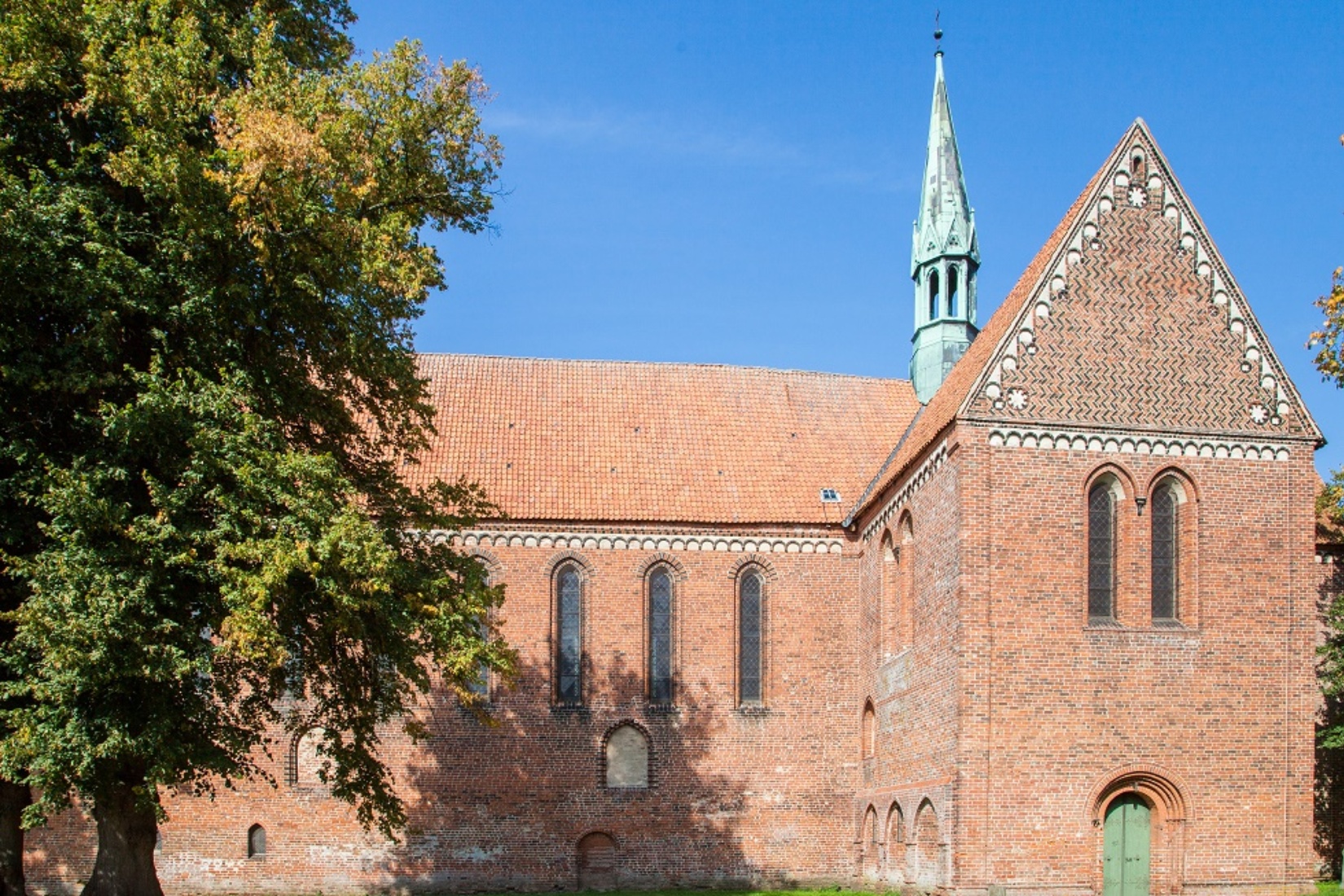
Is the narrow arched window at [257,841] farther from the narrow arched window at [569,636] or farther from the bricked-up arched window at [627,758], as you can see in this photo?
the bricked-up arched window at [627,758]

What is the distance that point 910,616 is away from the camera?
70.5ft

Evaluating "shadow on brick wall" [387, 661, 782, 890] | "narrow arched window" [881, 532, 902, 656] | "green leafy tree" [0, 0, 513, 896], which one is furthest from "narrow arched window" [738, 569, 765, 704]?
"green leafy tree" [0, 0, 513, 896]

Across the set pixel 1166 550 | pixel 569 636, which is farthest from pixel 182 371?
pixel 1166 550

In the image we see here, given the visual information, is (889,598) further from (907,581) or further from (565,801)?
(565,801)

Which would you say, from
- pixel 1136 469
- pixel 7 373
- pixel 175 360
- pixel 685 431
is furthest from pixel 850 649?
pixel 7 373

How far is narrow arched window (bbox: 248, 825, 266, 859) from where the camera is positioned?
77.3 ft

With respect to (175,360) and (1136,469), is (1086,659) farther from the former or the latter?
(175,360)

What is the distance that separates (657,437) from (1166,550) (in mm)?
10423

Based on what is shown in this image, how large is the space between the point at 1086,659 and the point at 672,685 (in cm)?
823

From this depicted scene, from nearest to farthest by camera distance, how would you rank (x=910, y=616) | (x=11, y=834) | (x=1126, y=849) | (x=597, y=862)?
(x=11, y=834), (x=1126, y=849), (x=910, y=616), (x=597, y=862)

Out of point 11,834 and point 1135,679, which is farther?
point 1135,679

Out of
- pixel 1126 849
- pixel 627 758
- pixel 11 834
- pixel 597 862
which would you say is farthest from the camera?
pixel 627 758

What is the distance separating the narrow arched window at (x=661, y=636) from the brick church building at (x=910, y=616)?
0.05m

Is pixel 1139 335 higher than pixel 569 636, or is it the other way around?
pixel 1139 335
